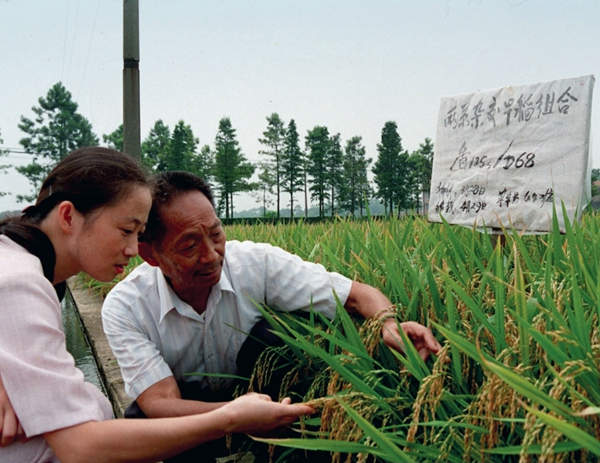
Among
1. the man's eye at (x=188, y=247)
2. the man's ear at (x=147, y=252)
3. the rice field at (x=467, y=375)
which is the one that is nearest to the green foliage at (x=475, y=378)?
the rice field at (x=467, y=375)

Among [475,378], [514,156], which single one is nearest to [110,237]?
[475,378]

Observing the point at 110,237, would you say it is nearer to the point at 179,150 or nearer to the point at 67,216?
the point at 67,216

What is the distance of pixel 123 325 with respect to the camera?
1.78 metres

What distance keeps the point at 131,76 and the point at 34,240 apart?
4834 millimetres

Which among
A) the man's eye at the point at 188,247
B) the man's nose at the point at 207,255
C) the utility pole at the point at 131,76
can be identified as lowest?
the man's nose at the point at 207,255

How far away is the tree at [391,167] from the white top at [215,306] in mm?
40279

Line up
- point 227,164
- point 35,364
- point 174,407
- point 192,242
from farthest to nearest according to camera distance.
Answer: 1. point 227,164
2. point 192,242
3. point 174,407
4. point 35,364

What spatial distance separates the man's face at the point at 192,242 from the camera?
5.66ft

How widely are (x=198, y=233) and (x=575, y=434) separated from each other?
122 cm

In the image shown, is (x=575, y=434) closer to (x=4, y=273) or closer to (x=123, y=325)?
(x=4, y=273)

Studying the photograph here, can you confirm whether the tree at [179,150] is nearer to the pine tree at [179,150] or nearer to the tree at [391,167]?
the pine tree at [179,150]

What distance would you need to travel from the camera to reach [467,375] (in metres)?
1.23

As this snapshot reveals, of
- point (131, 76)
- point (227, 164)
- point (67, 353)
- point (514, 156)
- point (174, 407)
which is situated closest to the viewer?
point (67, 353)

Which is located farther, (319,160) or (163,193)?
(319,160)
